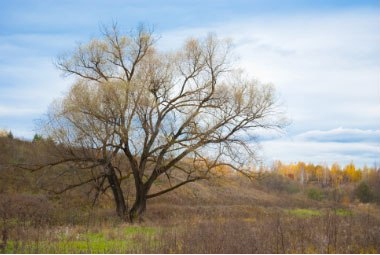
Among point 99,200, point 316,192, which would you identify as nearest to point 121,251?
point 99,200

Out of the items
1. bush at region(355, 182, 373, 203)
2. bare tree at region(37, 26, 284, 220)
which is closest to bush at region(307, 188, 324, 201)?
bush at region(355, 182, 373, 203)

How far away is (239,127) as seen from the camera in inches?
866

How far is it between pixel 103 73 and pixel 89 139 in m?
4.31

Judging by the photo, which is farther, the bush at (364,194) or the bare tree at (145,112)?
the bush at (364,194)

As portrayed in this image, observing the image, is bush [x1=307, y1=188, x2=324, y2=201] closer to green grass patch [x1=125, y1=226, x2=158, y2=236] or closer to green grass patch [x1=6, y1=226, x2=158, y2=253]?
green grass patch [x1=125, y1=226, x2=158, y2=236]

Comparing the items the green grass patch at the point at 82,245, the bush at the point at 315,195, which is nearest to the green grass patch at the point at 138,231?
the green grass patch at the point at 82,245

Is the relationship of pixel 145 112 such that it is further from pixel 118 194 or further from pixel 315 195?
pixel 315 195

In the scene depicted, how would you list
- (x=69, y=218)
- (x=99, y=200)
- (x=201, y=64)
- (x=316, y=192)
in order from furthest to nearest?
(x=316, y=192), (x=99, y=200), (x=201, y=64), (x=69, y=218)

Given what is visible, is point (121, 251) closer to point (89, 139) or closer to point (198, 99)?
point (89, 139)

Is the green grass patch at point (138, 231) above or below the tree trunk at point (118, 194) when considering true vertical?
below

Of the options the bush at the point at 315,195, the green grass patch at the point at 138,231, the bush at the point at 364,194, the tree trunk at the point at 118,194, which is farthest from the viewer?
the bush at the point at 315,195

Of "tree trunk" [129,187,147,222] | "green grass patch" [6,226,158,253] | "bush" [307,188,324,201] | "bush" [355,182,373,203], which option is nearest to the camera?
"green grass patch" [6,226,158,253]

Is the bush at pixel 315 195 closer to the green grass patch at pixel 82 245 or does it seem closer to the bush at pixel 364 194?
the bush at pixel 364 194

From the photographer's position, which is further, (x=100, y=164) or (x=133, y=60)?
(x=133, y=60)
